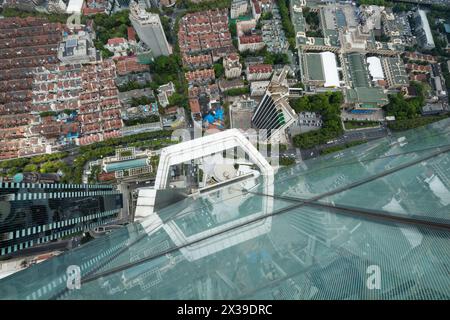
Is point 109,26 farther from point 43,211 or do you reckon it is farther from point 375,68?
point 375,68

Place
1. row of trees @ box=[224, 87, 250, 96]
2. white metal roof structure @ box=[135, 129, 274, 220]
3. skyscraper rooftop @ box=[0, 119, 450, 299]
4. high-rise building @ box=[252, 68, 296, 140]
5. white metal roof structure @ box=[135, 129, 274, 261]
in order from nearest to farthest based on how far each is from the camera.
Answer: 1. skyscraper rooftop @ box=[0, 119, 450, 299]
2. white metal roof structure @ box=[135, 129, 274, 261]
3. white metal roof structure @ box=[135, 129, 274, 220]
4. high-rise building @ box=[252, 68, 296, 140]
5. row of trees @ box=[224, 87, 250, 96]

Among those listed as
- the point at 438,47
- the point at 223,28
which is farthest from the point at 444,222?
the point at 438,47

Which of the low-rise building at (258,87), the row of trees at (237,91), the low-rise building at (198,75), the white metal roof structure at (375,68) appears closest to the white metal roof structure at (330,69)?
the white metal roof structure at (375,68)

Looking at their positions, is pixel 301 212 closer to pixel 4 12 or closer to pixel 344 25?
pixel 344 25

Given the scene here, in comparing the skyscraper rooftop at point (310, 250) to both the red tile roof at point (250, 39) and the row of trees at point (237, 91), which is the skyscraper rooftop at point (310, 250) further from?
the red tile roof at point (250, 39)

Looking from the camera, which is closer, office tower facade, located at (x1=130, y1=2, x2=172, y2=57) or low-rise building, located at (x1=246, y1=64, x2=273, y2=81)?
office tower facade, located at (x1=130, y1=2, x2=172, y2=57)

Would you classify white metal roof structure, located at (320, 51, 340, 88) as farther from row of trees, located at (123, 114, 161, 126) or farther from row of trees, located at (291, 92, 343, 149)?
row of trees, located at (123, 114, 161, 126)

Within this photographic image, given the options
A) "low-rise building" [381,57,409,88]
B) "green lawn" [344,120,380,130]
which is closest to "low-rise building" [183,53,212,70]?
"green lawn" [344,120,380,130]
